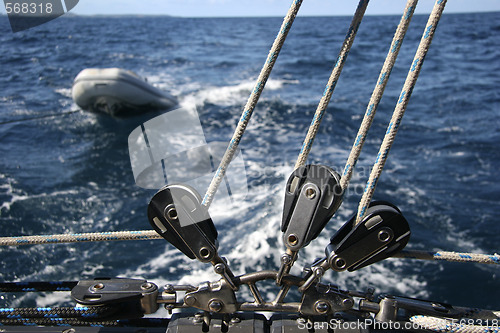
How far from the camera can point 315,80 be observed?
18531mm

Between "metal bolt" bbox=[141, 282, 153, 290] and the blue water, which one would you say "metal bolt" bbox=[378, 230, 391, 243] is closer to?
"metal bolt" bbox=[141, 282, 153, 290]

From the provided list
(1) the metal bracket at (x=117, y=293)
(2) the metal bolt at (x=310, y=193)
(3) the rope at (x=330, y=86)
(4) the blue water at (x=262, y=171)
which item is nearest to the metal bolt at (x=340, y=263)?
(2) the metal bolt at (x=310, y=193)

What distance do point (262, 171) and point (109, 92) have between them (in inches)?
216

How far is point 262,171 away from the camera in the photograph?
340 inches

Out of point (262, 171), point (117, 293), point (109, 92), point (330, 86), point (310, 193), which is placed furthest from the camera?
point (109, 92)

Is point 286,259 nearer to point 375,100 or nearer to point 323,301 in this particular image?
point 323,301

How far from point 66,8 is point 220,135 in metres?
9.17

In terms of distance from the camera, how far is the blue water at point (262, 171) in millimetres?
5551

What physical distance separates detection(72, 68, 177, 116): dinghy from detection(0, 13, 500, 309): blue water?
34 centimetres

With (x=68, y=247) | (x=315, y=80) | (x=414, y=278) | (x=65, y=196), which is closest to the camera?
(x=414, y=278)

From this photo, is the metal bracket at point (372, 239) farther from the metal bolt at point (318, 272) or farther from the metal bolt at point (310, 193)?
the metal bolt at point (310, 193)

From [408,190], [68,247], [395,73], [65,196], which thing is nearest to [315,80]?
Answer: [395,73]

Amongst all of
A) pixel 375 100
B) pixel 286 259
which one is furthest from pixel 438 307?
pixel 375 100

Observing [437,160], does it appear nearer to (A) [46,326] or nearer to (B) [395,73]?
(A) [46,326]
